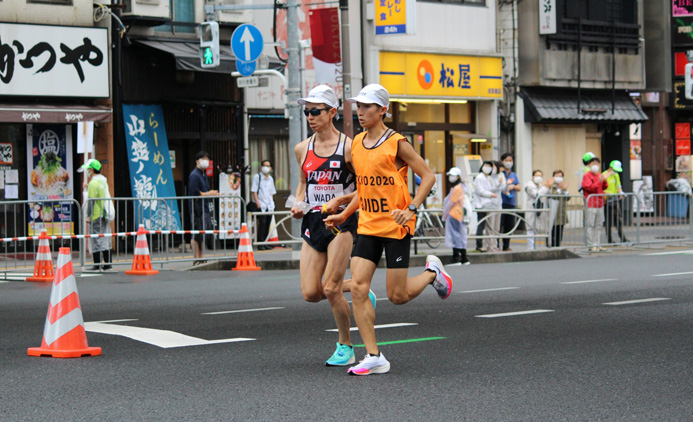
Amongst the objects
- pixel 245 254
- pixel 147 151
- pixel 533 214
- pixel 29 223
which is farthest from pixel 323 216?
pixel 147 151

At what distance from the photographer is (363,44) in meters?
29.5

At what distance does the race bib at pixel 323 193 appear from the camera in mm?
8492

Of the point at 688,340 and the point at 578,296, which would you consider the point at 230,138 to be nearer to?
the point at 578,296

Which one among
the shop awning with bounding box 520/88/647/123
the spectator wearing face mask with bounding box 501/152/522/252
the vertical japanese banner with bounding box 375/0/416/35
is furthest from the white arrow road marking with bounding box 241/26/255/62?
the shop awning with bounding box 520/88/647/123

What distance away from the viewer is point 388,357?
28.7ft

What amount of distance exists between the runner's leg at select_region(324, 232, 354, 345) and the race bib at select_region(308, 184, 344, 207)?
343mm

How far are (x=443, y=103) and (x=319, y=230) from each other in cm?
2381

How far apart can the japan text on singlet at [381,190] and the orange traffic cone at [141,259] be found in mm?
10683

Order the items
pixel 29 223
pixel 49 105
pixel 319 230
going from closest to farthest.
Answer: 1. pixel 319 230
2. pixel 29 223
3. pixel 49 105

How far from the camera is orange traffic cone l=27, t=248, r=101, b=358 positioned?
29.1 ft

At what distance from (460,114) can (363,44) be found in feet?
13.5

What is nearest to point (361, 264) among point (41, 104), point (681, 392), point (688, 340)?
point (681, 392)

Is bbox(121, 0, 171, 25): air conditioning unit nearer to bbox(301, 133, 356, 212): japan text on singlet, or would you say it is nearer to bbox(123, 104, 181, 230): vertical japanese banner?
bbox(123, 104, 181, 230): vertical japanese banner

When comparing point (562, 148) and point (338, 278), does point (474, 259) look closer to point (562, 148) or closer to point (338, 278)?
point (338, 278)
